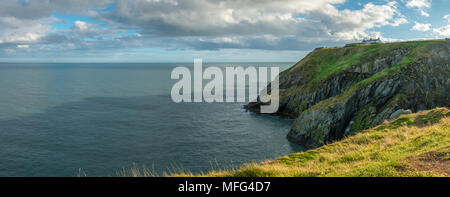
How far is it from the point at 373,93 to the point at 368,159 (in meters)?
54.2

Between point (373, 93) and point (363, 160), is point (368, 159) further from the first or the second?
point (373, 93)

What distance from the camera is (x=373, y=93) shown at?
60.9 m

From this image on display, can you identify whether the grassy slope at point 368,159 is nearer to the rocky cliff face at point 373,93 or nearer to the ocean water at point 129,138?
the ocean water at point 129,138

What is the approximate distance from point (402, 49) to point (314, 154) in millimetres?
80541

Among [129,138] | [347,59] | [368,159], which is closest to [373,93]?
[347,59]

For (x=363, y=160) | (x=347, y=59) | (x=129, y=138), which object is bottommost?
(x=129, y=138)

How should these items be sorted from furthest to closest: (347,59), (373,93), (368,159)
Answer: (347,59) → (373,93) → (368,159)

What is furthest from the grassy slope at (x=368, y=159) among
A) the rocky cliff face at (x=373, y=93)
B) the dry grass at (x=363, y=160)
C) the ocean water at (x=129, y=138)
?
the rocky cliff face at (x=373, y=93)

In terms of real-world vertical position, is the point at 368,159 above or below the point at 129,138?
above

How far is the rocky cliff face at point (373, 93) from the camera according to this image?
56.4 m

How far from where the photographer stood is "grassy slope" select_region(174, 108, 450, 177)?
36.6ft

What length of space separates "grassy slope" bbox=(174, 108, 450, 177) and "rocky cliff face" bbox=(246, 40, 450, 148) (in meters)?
29.5

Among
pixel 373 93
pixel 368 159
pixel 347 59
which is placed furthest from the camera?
pixel 347 59

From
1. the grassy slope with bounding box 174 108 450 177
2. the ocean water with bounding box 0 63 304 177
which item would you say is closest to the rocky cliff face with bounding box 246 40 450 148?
the ocean water with bounding box 0 63 304 177
